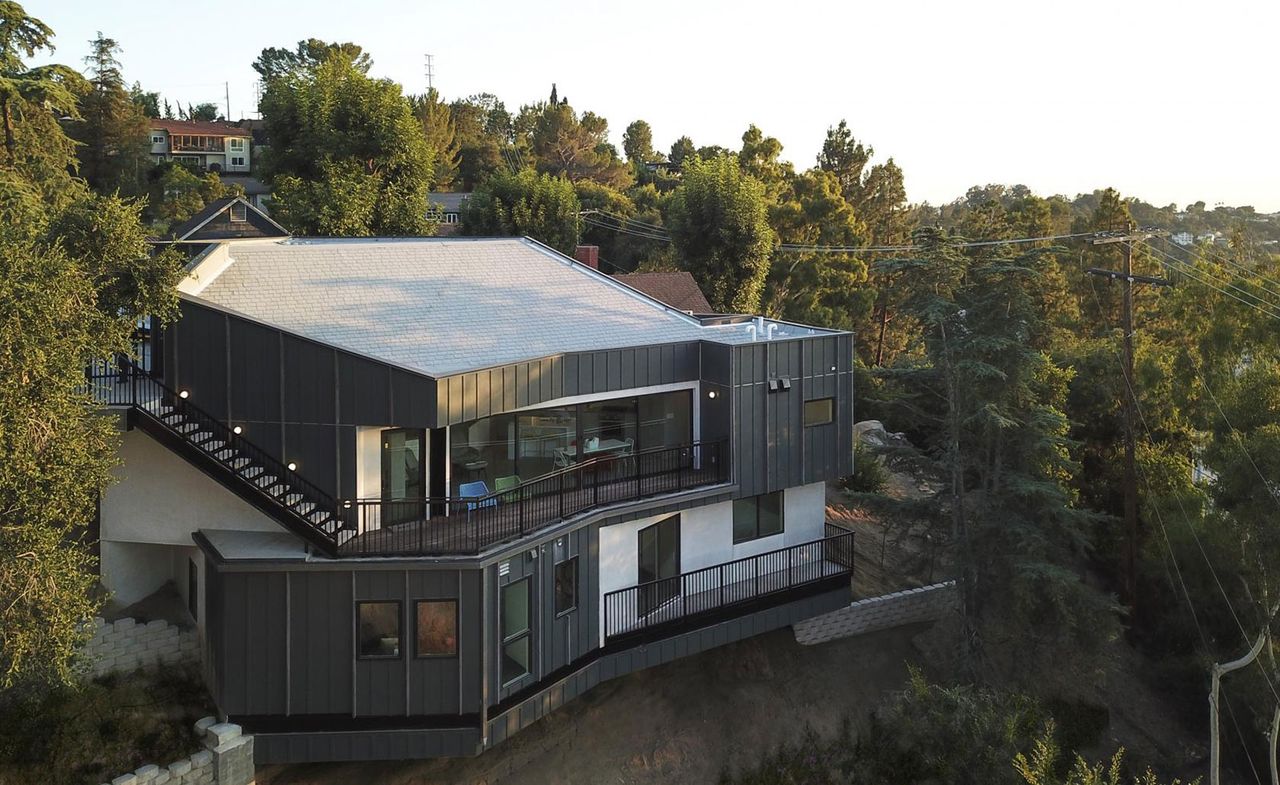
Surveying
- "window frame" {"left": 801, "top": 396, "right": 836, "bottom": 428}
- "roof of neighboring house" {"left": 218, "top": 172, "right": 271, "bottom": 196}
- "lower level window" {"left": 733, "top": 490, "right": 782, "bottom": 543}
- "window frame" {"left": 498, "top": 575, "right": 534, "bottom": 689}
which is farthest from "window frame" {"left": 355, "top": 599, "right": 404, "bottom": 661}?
"roof of neighboring house" {"left": 218, "top": 172, "right": 271, "bottom": 196}

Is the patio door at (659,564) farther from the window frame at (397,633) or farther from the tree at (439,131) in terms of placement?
the tree at (439,131)

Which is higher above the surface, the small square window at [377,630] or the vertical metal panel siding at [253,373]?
the vertical metal panel siding at [253,373]

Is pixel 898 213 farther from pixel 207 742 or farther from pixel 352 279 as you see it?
pixel 207 742

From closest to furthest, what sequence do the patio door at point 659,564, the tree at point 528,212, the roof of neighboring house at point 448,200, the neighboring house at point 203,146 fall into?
the patio door at point 659,564, the tree at point 528,212, the roof of neighboring house at point 448,200, the neighboring house at point 203,146

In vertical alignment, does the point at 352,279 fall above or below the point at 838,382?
above

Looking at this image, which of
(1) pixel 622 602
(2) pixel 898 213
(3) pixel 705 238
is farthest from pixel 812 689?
(2) pixel 898 213

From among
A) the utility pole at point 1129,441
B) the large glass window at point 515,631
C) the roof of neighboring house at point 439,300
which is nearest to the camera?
the large glass window at point 515,631

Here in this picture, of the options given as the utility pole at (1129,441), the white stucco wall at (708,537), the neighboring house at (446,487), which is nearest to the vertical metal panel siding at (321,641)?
the neighboring house at (446,487)

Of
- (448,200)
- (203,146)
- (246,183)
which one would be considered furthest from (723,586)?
→ (203,146)
